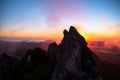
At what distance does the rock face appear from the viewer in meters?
49.0

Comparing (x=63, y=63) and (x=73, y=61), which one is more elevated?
(x=73, y=61)

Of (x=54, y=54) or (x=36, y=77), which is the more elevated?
(x=54, y=54)

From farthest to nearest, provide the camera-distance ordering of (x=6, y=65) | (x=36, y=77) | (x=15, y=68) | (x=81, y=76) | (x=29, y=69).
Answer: (x=6, y=65) < (x=15, y=68) < (x=29, y=69) < (x=36, y=77) < (x=81, y=76)

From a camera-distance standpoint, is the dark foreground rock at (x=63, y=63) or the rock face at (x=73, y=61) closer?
the rock face at (x=73, y=61)

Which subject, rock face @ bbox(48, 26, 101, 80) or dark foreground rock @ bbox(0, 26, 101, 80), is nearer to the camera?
rock face @ bbox(48, 26, 101, 80)

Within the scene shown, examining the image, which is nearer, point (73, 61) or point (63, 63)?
point (73, 61)

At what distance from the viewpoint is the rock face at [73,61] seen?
49031 mm

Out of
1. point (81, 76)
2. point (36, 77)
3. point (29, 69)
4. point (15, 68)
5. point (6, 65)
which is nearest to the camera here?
point (81, 76)

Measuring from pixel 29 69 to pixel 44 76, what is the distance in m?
7.37

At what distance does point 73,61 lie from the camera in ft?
164

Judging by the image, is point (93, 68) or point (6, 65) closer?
point (93, 68)

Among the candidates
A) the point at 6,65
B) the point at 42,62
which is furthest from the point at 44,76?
the point at 6,65

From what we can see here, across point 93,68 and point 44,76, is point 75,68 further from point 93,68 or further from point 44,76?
point 44,76

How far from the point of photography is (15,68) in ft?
211
